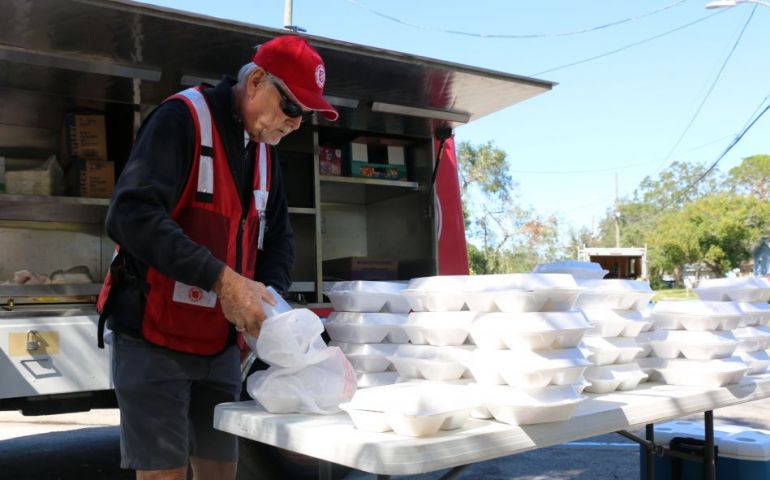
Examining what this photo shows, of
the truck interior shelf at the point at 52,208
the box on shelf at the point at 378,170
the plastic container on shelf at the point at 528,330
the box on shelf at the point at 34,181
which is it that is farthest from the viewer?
the box on shelf at the point at 378,170

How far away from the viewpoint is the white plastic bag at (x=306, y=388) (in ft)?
6.01

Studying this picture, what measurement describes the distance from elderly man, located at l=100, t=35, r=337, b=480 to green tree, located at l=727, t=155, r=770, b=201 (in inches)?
2947

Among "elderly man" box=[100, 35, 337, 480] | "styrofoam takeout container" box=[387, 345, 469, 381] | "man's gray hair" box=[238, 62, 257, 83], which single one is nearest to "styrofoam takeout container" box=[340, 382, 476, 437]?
"styrofoam takeout container" box=[387, 345, 469, 381]

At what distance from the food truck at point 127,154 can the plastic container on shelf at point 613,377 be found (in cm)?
204

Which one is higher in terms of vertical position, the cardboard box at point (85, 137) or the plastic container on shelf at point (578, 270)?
the cardboard box at point (85, 137)

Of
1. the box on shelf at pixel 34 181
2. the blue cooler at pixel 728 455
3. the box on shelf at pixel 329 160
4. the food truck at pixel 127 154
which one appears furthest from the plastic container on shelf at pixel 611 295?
the box on shelf at pixel 34 181

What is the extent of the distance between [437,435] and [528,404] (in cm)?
25

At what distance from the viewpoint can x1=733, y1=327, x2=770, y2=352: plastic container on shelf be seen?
108 inches

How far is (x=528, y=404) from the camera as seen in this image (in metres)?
1.66

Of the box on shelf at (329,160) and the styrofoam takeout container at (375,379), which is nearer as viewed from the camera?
the styrofoam takeout container at (375,379)

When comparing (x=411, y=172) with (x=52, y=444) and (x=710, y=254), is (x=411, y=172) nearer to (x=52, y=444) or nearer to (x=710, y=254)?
(x=52, y=444)

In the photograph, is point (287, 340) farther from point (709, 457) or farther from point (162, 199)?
point (709, 457)

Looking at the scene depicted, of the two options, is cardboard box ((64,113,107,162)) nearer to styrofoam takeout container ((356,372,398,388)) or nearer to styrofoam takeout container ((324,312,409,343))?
styrofoam takeout container ((324,312,409,343))

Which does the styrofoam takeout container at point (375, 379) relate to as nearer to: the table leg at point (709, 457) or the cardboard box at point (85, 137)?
the table leg at point (709, 457)
